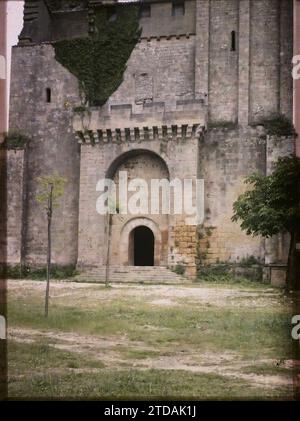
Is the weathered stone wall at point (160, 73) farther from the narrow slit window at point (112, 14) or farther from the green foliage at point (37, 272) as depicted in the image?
the green foliage at point (37, 272)

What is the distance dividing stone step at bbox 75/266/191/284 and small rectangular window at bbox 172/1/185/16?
11.7m

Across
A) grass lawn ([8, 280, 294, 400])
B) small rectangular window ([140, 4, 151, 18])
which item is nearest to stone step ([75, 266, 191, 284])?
grass lawn ([8, 280, 294, 400])

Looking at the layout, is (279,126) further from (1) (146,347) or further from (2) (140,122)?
(1) (146,347)

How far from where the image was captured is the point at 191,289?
727 inches

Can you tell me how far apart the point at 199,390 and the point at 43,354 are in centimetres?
305

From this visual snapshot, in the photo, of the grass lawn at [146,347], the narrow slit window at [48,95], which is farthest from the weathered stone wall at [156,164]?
the grass lawn at [146,347]

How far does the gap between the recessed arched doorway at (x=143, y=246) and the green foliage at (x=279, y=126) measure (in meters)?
6.94

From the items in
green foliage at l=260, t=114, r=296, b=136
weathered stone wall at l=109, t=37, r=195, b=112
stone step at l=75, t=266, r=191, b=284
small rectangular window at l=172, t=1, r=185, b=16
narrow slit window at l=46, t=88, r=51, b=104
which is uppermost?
small rectangular window at l=172, t=1, r=185, b=16

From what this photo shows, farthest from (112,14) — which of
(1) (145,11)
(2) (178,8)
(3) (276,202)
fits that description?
(3) (276,202)

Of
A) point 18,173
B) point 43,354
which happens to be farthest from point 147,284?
point 43,354

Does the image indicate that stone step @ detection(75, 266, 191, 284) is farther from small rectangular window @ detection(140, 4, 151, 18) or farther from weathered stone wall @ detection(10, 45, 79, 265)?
small rectangular window @ detection(140, 4, 151, 18)

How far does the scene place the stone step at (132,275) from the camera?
66.7ft

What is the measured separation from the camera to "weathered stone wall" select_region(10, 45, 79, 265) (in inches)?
823
